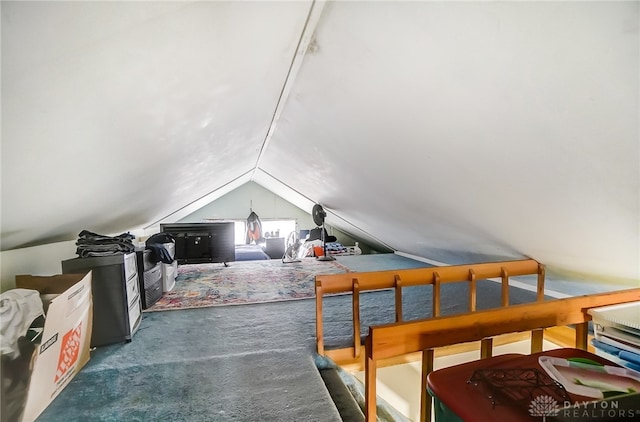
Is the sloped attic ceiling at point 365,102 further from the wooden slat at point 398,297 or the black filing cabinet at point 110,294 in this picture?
the wooden slat at point 398,297

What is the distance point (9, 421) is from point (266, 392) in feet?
3.36

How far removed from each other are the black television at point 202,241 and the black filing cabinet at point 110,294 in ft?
5.09

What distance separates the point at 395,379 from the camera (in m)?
2.27

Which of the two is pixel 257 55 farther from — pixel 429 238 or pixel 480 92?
pixel 429 238

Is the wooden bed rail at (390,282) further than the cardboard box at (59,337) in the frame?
Yes

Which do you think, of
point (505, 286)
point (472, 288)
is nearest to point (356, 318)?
point (472, 288)

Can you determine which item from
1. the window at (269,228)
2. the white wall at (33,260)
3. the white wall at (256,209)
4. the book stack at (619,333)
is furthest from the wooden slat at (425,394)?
the window at (269,228)

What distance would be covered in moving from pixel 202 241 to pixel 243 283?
772mm

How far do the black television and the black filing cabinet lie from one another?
1553mm

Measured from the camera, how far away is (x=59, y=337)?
138cm

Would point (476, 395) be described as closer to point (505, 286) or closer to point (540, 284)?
point (505, 286)

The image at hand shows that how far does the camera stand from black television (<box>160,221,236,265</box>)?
138 inches

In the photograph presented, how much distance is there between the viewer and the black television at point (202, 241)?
352 cm

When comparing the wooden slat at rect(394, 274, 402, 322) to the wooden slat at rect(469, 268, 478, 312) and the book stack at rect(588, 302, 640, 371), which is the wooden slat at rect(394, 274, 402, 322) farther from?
the book stack at rect(588, 302, 640, 371)
